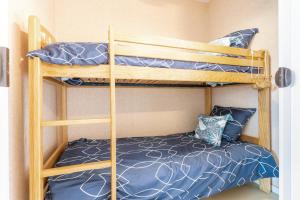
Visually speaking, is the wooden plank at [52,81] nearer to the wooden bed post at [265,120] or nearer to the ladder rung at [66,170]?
the ladder rung at [66,170]

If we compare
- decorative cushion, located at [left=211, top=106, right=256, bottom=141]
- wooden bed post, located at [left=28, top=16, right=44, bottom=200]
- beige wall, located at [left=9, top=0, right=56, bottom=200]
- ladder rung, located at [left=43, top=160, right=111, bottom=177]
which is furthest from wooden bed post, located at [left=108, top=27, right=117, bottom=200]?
decorative cushion, located at [left=211, top=106, right=256, bottom=141]

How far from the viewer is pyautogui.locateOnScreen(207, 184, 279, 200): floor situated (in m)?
1.90

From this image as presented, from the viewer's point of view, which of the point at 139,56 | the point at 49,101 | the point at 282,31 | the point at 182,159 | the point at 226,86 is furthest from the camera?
the point at 226,86

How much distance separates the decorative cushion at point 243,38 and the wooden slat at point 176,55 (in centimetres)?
32

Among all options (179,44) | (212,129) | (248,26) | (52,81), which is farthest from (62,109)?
(248,26)

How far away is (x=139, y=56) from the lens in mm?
1420

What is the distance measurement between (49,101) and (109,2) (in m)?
1.51

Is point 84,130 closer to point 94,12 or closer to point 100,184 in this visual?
point 100,184

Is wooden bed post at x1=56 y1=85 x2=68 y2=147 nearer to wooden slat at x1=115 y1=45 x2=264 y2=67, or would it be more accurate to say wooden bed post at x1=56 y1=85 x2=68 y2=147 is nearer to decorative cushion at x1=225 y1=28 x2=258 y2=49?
wooden slat at x1=115 y1=45 x2=264 y2=67

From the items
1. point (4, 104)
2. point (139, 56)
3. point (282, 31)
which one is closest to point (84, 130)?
point (139, 56)

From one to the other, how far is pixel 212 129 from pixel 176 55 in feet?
3.38

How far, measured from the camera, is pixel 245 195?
6.42 feet

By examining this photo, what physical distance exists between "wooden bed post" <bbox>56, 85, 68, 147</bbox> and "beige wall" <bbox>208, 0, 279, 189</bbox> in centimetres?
215

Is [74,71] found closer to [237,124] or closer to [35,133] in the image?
[35,133]
